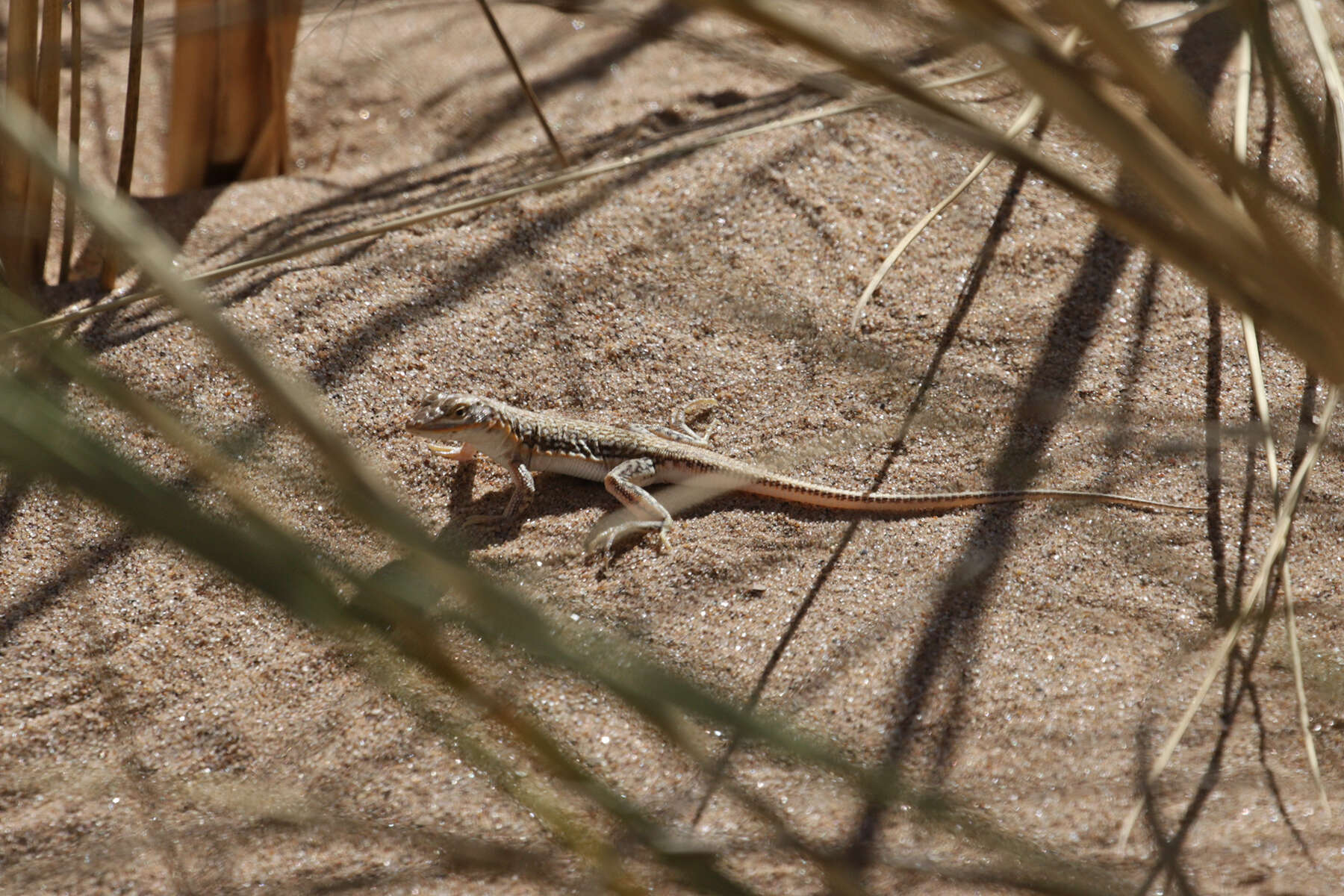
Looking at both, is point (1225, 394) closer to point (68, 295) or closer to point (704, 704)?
point (704, 704)

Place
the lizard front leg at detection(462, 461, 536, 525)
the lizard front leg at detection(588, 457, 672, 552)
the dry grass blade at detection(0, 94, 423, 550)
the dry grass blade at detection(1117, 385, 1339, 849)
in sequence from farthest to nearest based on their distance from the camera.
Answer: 1. the lizard front leg at detection(462, 461, 536, 525)
2. the lizard front leg at detection(588, 457, 672, 552)
3. the dry grass blade at detection(1117, 385, 1339, 849)
4. the dry grass blade at detection(0, 94, 423, 550)

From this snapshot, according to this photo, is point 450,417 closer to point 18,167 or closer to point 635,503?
point 635,503

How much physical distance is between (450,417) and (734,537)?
0.88 meters

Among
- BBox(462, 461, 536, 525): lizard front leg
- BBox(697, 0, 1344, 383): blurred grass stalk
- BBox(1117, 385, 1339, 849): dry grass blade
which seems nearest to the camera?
BBox(697, 0, 1344, 383): blurred grass stalk

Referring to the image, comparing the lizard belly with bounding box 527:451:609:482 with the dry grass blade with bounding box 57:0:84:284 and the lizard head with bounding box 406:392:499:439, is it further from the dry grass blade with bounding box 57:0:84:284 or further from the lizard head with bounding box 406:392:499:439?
the dry grass blade with bounding box 57:0:84:284

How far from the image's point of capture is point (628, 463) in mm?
3053

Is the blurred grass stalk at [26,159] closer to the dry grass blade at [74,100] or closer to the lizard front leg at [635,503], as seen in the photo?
the dry grass blade at [74,100]

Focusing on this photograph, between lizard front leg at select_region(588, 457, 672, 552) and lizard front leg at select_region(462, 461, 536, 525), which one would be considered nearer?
lizard front leg at select_region(588, 457, 672, 552)

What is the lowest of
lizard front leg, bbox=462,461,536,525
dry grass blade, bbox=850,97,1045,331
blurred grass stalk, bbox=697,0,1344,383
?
blurred grass stalk, bbox=697,0,1344,383

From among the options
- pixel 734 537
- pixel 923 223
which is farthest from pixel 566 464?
pixel 923 223

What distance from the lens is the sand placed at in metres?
1.96

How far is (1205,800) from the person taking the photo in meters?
1.91

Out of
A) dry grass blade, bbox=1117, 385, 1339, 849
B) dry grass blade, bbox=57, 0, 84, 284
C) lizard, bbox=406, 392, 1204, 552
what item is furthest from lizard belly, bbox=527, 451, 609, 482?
dry grass blade, bbox=1117, 385, 1339, 849

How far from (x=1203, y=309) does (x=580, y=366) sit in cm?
201
